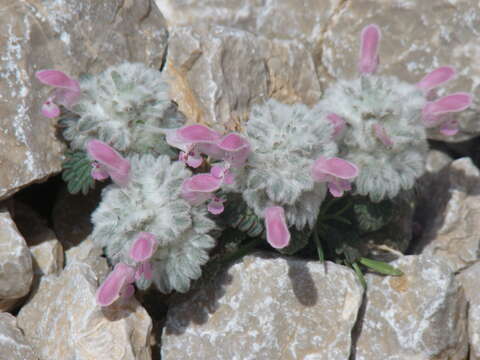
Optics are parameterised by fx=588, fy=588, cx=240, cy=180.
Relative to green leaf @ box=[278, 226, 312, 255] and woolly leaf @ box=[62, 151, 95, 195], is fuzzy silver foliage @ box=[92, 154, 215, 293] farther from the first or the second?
green leaf @ box=[278, 226, 312, 255]

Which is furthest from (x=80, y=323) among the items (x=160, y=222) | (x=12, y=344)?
(x=160, y=222)

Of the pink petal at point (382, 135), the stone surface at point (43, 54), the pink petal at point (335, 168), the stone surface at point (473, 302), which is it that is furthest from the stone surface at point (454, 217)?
the stone surface at point (43, 54)

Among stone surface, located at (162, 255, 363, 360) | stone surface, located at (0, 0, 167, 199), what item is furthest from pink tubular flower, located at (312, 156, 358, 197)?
stone surface, located at (0, 0, 167, 199)

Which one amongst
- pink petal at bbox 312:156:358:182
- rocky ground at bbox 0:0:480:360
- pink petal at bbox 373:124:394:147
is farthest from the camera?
rocky ground at bbox 0:0:480:360

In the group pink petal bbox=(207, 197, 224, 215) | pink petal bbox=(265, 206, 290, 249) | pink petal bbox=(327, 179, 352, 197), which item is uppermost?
pink petal bbox=(327, 179, 352, 197)

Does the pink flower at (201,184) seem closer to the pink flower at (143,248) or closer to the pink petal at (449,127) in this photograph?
the pink flower at (143,248)

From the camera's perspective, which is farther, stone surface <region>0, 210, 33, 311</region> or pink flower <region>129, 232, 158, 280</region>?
stone surface <region>0, 210, 33, 311</region>

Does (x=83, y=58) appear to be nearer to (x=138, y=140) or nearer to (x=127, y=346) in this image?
(x=138, y=140)
